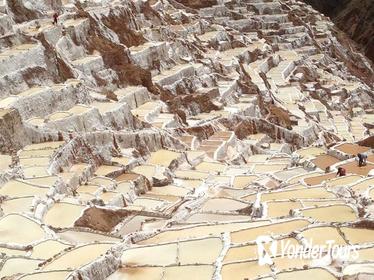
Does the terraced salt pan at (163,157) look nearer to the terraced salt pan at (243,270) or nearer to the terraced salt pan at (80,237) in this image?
the terraced salt pan at (80,237)

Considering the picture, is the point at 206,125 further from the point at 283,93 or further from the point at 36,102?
the point at 283,93

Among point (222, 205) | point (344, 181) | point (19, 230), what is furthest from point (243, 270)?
point (344, 181)

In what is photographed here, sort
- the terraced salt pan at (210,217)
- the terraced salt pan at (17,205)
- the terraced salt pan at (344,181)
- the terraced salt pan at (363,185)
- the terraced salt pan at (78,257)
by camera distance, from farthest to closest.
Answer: the terraced salt pan at (344,181)
the terraced salt pan at (17,205)
the terraced salt pan at (363,185)
the terraced salt pan at (210,217)
the terraced salt pan at (78,257)

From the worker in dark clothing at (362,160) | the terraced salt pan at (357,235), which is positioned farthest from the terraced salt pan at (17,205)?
the worker in dark clothing at (362,160)

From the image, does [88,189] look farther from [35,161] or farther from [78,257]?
[78,257]

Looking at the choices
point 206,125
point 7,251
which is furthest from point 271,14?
point 7,251

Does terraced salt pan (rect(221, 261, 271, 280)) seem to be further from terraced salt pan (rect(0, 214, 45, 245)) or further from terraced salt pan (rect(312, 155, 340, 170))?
terraced salt pan (rect(312, 155, 340, 170))

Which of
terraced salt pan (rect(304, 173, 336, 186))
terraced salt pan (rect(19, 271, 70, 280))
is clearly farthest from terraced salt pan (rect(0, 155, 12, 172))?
terraced salt pan (rect(304, 173, 336, 186))

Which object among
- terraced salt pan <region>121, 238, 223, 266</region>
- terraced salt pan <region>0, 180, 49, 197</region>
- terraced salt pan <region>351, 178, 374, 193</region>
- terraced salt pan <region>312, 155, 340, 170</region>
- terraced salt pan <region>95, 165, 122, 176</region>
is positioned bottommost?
terraced salt pan <region>312, 155, 340, 170</region>
